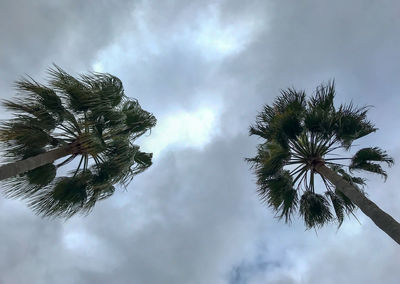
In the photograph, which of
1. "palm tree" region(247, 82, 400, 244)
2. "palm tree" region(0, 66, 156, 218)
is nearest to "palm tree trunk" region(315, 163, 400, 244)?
"palm tree" region(247, 82, 400, 244)

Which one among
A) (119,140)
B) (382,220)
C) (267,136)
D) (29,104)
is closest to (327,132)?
(267,136)

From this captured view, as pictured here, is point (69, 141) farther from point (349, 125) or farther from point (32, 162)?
point (349, 125)

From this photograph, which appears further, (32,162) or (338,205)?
(338,205)

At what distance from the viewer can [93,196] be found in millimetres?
10977

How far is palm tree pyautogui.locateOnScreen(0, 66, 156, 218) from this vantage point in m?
9.79

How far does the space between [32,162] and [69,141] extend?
1.71 meters

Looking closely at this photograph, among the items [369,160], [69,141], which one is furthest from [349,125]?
→ [69,141]

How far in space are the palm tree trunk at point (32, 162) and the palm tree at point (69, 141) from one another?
0.10 feet

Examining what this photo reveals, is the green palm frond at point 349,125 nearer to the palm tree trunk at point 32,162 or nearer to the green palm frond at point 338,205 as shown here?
the green palm frond at point 338,205

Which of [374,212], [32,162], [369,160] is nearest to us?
[374,212]

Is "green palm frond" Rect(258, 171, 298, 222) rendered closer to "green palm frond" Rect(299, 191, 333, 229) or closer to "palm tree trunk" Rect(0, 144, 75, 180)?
"green palm frond" Rect(299, 191, 333, 229)

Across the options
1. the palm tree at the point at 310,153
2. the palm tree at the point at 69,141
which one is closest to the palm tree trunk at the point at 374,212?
the palm tree at the point at 310,153

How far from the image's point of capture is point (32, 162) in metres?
8.73

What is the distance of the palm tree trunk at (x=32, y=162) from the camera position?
7832 mm
